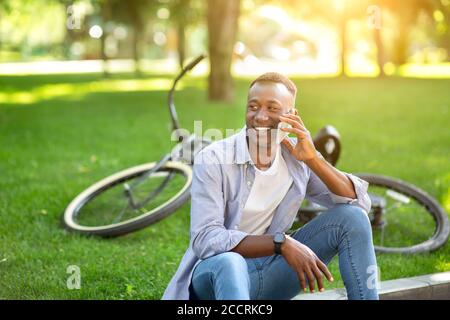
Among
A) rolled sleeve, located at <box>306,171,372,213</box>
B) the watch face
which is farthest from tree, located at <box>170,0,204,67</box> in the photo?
the watch face

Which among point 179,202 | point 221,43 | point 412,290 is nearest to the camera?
point 412,290

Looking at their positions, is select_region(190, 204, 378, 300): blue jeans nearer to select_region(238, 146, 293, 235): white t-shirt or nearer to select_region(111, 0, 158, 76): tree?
select_region(238, 146, 293, 235): white t-shirt

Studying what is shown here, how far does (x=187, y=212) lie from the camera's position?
692cm

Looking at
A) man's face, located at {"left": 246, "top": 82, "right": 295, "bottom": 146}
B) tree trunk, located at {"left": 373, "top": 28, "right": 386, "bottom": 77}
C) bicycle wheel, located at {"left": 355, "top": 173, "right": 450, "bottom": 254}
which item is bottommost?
A: tree trunk, located at {"left": 373, "top": 28, "right": 386, "bottom": 77}

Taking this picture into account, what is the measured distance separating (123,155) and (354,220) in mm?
6750

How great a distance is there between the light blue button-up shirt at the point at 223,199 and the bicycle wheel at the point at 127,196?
7.96 ft

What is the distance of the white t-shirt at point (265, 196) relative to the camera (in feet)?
12.2

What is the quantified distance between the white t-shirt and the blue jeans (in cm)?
18

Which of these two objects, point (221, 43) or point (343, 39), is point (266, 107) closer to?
point (221, 43)

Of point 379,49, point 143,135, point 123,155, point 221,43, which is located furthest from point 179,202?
point 379,49

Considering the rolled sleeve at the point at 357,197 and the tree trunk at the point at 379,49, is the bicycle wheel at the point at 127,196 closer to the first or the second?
the rolled sleeve at the point at 357,197

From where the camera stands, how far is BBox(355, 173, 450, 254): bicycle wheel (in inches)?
228

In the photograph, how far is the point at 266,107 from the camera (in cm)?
364

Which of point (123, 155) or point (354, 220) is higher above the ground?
point (354, 220)
